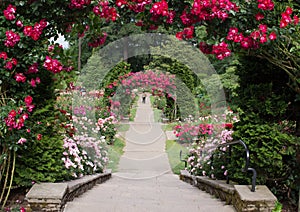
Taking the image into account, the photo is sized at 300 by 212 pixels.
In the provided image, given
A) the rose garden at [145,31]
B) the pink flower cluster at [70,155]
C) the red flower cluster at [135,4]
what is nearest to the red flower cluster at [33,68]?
the rose garden at [145,31]

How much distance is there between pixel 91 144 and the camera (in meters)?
5.92

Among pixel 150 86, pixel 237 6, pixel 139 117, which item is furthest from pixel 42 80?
pixel 139 117

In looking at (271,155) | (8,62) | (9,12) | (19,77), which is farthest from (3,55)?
(271,155)

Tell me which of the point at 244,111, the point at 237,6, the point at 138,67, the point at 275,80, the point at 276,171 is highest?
the point at 138,67

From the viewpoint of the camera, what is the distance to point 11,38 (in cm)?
293

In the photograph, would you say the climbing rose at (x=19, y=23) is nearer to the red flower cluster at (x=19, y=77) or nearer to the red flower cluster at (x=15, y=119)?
the red flower cluster at (x=19, y=77)

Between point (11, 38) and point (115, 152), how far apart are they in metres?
7.73

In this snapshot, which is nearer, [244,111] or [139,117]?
[244,111]

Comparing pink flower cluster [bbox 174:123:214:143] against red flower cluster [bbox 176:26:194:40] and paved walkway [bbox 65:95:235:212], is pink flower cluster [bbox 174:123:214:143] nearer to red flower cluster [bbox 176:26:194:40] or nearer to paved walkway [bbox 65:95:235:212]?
paved walkway [bbox 65:95:235:212]

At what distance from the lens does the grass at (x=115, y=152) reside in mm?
9156

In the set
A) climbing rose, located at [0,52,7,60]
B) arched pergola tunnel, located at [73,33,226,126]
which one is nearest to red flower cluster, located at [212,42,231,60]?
climbing rose, located at [0,52,7,60]

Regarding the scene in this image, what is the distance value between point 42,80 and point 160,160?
689cm

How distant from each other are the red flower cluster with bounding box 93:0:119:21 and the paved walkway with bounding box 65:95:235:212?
5.36ft

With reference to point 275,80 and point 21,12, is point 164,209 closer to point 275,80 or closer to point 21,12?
point 275,80
